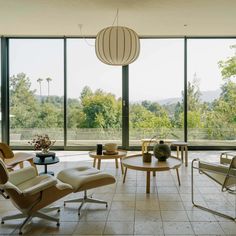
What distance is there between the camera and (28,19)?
214 inches

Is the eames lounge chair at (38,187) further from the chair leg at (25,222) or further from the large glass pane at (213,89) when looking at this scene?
the large glass pane at (213,89)

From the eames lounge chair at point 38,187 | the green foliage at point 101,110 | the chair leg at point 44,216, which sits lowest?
the chair leg at point 44,216

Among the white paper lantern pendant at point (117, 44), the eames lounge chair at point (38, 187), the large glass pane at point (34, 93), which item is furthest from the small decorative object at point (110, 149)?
the large glass pane at point (34, 93)

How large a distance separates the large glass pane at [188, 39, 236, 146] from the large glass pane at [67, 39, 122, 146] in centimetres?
190

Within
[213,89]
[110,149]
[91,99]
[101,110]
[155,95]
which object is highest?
[213,89]

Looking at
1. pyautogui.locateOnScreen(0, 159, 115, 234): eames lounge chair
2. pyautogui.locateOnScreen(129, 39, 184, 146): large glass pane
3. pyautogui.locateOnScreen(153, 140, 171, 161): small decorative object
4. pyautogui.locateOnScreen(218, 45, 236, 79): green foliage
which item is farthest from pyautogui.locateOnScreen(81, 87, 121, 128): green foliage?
pyautogui.locateOnScreen(0, 159, 115, 234): eames lounge chair

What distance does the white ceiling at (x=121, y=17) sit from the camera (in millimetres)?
4594

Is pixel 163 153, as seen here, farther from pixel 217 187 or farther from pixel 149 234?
pixel 149 234

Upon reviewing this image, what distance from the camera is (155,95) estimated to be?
7078 millimetres

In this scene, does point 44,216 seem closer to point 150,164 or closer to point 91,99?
point 150,164

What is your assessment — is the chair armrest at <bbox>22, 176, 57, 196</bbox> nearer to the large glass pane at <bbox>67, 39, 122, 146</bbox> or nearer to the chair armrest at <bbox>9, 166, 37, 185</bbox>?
the chair armrest at <bbox>9, 166, 37, 185</bbox>

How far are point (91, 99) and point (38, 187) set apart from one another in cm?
462

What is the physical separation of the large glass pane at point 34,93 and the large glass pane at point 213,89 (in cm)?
337

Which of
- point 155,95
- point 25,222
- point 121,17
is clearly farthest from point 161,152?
point 155,95
